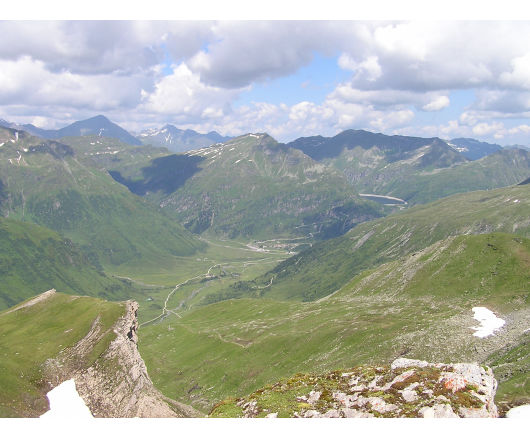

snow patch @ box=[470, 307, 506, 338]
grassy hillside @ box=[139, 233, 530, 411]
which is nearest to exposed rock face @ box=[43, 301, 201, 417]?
grassy hillside @ box=[139, 233, 530, 411]

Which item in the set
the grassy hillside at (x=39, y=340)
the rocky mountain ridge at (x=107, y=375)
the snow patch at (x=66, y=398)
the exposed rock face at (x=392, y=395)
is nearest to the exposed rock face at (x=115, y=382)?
the rocky mountain ridge at (x=107, y=375)

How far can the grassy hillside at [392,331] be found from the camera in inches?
4181

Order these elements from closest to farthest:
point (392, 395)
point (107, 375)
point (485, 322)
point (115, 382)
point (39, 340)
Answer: point (392, 395) → point (115, 382) → point (107, 375) → point (39, 340) → point (485, 322)

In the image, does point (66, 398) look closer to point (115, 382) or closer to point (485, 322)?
point (115, 382)

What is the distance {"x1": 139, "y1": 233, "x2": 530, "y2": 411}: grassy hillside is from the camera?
4181 inches

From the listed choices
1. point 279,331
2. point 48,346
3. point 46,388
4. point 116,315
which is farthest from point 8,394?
point 279,331

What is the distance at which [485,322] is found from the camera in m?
114

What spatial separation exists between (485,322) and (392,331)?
26670 mm

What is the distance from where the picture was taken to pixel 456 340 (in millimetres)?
100625

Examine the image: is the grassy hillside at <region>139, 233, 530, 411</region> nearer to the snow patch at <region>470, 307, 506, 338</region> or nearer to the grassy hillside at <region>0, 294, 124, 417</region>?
the snow patch at <region>470, 307, 506, 338</region>

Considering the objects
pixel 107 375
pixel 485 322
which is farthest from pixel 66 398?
pixel 485 322

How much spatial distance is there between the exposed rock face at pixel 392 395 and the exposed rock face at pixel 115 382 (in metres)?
36.1

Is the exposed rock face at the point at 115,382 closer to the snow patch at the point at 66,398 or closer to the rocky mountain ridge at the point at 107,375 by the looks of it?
the rocky mountain ridge at the point at 107,375

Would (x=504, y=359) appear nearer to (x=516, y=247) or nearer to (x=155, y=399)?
(x=155, y=399)
